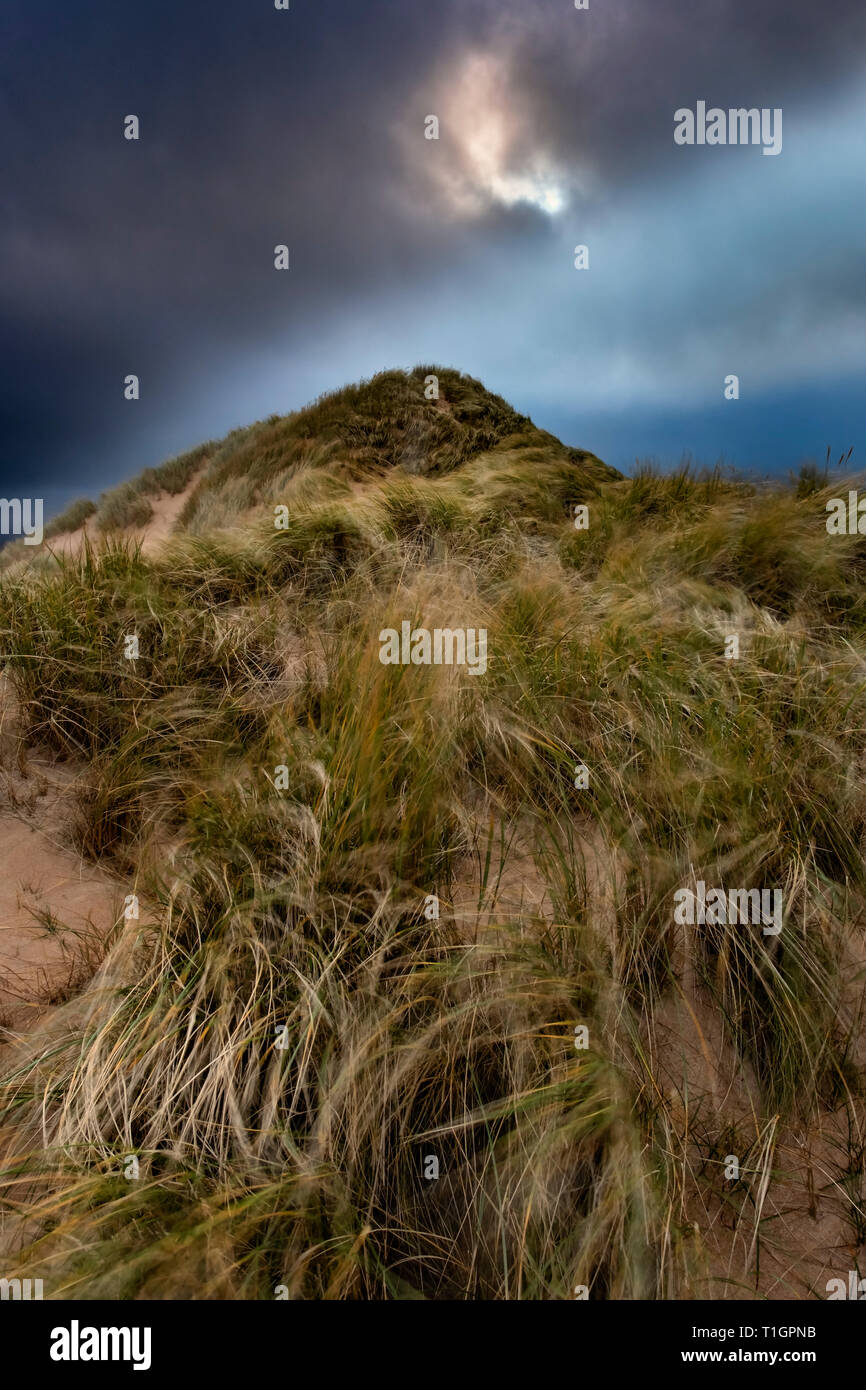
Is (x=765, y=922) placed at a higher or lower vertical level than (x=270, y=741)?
lower

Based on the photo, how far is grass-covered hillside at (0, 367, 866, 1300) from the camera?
146cm

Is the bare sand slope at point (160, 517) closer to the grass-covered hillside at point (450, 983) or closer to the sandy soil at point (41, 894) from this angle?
the sandy soil at point (41, 894)

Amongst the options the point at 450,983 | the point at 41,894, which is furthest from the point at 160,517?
the point at 450,983

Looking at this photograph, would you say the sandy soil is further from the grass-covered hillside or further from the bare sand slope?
the bare sand slope

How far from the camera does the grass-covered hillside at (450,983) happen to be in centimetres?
146

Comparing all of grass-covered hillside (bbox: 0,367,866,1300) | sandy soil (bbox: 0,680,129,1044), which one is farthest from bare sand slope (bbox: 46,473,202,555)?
grass-covered hillside (bbox: 0,367,866,1300)

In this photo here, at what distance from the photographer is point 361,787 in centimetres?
216

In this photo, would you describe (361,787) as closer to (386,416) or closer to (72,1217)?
(72,1217)

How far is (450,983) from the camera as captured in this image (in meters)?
1.73

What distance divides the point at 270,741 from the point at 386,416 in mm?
11118

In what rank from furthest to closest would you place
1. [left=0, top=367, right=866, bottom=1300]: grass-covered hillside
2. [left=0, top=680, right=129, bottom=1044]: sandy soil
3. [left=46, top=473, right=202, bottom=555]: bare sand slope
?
[left=46, top=473, right=202, bottom=555]: bare sand slope, [left=0, top=680, right=129, bottom=1044]: sandy soil, [left=0, top=367, right=866, bottom=1300]: grass-covered hillside

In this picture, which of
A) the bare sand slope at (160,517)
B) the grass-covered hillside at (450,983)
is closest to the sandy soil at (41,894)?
the grass-covered hillside at (450,983)

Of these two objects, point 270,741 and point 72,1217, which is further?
point 270,741
